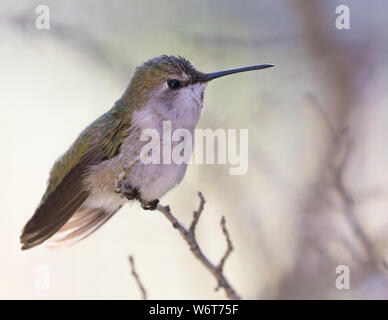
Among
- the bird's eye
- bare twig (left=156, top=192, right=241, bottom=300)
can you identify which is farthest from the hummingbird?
bare twig (left=156, top=192, right=241, bottom=300)

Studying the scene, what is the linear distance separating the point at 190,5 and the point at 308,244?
2.56 meters

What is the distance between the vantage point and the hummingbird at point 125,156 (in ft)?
11.8

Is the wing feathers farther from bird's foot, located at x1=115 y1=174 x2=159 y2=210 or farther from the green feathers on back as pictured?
bird's foot, located at x1=115 y1=174 x2=159 y2=210

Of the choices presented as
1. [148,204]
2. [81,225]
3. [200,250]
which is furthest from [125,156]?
[200,250]

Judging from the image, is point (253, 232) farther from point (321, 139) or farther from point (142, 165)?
point (142, 165)

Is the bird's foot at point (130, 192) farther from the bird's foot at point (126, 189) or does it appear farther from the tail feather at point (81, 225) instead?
the tail feather at point (81, 225)

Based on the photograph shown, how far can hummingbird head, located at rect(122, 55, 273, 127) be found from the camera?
3.76m

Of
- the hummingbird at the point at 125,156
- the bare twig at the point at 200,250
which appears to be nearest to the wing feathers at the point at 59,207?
the hummingbird at the point at 125,156

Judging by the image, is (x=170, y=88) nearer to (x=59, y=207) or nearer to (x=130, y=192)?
(x=130, y=192)

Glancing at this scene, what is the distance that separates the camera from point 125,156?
3.72m

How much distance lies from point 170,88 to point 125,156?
502 millimetres

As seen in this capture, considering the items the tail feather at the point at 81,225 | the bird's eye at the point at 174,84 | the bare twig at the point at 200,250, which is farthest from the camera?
the tail feather at the point at 81,225

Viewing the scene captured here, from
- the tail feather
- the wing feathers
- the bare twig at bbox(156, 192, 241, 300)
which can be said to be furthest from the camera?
the tail feather
